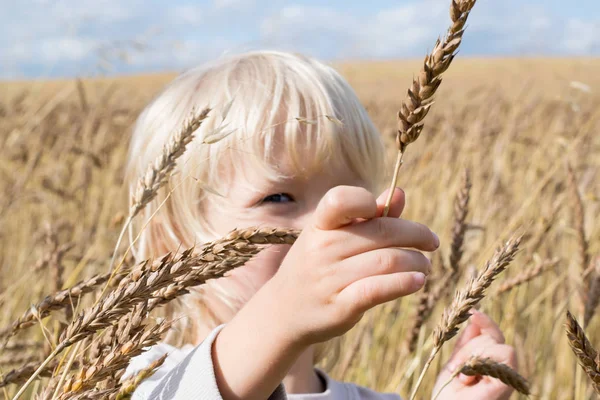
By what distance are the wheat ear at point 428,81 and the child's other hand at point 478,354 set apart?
76 cm

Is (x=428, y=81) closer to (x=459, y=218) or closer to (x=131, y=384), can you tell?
(x=131, y=384)

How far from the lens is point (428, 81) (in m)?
0.53

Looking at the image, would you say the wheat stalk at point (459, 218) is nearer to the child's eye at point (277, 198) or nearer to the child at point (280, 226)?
the child at point (280, 226)

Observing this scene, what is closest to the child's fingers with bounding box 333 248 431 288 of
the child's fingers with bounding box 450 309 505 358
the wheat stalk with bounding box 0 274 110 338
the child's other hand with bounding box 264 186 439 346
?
the child's other hand with bounding box 264 186 439 346

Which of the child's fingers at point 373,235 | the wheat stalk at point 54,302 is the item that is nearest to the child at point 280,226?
the child's fingers at point 373,235

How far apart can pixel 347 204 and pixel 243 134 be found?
2.26ft

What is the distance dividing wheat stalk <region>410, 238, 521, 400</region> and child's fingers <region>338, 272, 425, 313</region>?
8 centimetres

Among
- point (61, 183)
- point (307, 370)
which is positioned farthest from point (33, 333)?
point (307, 370)

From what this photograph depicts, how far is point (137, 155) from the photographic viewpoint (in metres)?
1.54

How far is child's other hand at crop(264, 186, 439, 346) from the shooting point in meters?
0.62

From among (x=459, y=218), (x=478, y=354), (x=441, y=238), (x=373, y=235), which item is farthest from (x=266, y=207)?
(x=441, y=238)

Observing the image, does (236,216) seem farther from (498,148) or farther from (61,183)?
(61,183)

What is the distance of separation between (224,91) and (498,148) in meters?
1.76

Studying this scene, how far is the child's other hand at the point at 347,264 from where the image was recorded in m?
0.62
